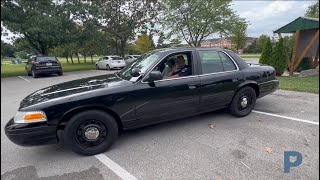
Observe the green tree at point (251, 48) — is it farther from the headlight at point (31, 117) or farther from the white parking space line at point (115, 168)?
the headlight at point (31, 117)

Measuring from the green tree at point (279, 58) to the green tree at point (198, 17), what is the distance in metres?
14.3

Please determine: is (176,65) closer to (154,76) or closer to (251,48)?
(154,76)

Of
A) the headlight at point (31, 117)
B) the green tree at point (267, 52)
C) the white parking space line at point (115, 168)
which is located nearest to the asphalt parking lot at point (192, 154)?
the white parking space line at point (115, 168)

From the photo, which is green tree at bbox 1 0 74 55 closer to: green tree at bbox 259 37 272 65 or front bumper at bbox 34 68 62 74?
front bumper at bbox 34 68 62 74

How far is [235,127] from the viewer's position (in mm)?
4105

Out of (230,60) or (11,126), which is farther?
(230,60)

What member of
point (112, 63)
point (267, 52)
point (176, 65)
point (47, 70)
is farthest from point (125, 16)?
point (176, 65)

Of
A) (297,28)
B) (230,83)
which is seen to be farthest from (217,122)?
(297,28)

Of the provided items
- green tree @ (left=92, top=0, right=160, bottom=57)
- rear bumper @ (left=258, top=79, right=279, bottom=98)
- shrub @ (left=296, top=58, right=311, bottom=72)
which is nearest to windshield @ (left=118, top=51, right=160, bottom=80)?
rear bumper @ (left=258, top=79, right=279, bottom=98)

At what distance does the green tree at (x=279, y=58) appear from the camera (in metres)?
10.5

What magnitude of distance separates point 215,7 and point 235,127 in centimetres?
2277

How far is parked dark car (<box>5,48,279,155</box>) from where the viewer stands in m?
2.92

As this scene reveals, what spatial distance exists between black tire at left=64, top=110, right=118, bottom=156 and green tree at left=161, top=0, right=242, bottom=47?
22.6 m

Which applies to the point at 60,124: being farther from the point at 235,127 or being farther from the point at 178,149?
the point at 235,127
